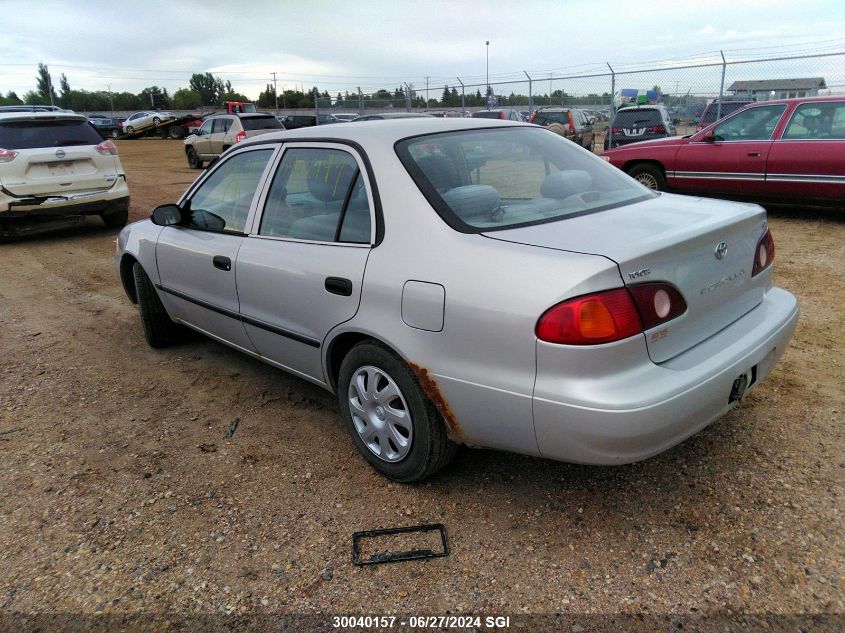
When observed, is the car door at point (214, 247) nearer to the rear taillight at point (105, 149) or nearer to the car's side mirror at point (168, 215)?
the car's side mirror at point (168, 215)

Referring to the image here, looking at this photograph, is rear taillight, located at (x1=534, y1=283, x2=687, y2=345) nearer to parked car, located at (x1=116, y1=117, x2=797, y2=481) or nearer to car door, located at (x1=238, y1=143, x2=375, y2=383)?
parked car, located at (x1=116, y1=117, x2=797, y2=481)

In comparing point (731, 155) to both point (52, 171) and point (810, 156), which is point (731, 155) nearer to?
point (810, 156)

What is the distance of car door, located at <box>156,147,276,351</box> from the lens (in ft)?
11.8

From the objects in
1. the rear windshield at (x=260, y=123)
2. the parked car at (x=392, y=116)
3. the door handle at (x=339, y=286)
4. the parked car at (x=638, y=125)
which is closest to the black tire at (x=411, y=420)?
the door handle at (x=339, y=286)

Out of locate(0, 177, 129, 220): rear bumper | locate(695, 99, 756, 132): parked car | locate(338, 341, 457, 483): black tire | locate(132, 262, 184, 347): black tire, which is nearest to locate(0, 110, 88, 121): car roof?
locate(0, 177, 129, 220): rear bumper

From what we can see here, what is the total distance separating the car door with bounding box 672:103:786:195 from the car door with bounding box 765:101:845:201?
0.59 ft

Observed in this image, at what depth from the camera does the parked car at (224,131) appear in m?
17.4

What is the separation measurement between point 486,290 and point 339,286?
2.69 feet

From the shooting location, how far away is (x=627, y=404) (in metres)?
2.14

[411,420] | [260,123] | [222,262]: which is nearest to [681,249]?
[411,420]

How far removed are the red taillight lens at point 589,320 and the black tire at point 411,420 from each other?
0.66 m

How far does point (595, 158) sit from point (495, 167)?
0.70 meters

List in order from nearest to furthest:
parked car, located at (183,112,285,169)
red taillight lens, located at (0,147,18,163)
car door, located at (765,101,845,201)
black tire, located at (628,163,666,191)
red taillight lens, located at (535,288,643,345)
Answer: red taillight lens, located at (535,288,643,345) < car door, located at (765,101,845,201) < red taillight lens, located at (0,147,18,163) < black tire, located at (628,163,666,191) < parked car, located at (183,112,285,169)

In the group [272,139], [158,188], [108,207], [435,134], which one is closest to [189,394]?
[272,139]
